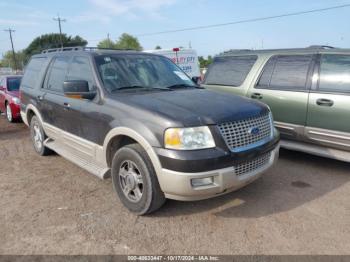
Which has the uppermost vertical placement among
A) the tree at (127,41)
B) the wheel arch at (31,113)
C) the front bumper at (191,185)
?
the tree at (127,41)

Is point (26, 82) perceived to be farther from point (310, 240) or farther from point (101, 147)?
point (310, 240)

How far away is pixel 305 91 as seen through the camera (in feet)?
15.8

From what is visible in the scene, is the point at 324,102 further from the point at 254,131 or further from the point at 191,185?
the point at 191,185

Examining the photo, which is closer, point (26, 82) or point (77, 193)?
point (77, 193)

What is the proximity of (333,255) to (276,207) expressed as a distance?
0.93 meters

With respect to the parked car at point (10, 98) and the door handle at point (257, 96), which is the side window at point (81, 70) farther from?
the parked car at point (10, 98)

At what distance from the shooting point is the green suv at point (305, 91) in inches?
176

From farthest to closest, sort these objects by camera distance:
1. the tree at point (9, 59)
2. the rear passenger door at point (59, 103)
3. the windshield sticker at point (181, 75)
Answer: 1. the tree at point (9, 59)
2. the windshield sticker at point (181, 75)
3. the rear passenger door at point (59, 103)

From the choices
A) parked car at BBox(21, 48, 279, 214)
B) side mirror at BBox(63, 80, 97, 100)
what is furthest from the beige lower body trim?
side mirror at BBox(63, 80, 97, 100)

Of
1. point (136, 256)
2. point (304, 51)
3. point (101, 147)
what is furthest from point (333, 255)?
point (304, 51)

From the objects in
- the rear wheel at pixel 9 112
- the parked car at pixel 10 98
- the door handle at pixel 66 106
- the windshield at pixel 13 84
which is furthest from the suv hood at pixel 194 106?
the windshield at pixel 13 84

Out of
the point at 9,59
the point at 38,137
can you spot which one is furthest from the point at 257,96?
the point at 9,59

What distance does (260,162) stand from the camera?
11.5ft

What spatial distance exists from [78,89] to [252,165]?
7.45 ft
